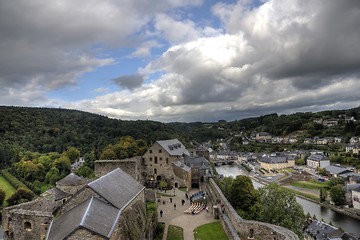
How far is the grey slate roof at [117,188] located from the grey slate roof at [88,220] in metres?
0.83

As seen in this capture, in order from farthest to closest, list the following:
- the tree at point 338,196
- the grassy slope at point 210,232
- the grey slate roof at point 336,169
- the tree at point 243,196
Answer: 1. the grey slate roof at point 336,169
2. the tree at point 338,196
3. the tree at point 243,196
4. the grassy slope at point 210,232

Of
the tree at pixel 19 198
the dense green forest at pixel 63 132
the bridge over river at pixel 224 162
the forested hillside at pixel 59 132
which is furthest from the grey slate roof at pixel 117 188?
the bridge over river at pixel 224 162

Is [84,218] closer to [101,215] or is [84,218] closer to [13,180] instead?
[101,215]

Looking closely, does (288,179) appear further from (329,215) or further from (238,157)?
(238,157)

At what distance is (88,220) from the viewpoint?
13750 millimetres

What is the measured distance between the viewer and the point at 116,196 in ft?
59.7

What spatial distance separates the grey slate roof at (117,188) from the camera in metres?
17.2

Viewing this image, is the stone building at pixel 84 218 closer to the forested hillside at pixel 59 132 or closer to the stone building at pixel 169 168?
the stone building at pixel 169 168

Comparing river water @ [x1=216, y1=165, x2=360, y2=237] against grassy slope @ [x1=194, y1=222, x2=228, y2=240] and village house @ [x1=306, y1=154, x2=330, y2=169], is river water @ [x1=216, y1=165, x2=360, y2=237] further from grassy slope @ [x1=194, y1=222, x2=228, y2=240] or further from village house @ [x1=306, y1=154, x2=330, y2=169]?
village house @ [x1=306, y1=154, x2=330, y2=169]

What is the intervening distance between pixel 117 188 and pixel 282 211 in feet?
48.9

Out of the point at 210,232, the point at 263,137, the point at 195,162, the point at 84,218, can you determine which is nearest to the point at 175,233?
the point at 210,232

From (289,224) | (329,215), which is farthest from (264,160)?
(289,224)

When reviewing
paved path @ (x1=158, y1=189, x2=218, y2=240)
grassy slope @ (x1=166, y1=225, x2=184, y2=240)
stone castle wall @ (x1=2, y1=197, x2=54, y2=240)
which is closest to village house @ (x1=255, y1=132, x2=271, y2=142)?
paved path @ (x1=158, y1=189, x2=218, y2=240)

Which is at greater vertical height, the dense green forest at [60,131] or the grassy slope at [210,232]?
the dense green forest at [60,131]
